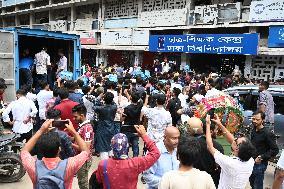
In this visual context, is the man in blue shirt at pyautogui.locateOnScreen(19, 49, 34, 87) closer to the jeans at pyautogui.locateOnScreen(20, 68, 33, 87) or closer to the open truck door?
the jeans at pyautogui.locateOnScreen(20, 68, 33, 87)

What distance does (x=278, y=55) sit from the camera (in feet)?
54.7

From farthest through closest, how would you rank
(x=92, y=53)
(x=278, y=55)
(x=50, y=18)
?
(x=50, y=18) → (x=92, y=53) → (x=278, y=55)

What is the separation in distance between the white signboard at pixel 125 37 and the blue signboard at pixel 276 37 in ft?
30.2

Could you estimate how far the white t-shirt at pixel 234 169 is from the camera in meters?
3.40

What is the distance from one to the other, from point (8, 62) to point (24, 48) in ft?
11.9

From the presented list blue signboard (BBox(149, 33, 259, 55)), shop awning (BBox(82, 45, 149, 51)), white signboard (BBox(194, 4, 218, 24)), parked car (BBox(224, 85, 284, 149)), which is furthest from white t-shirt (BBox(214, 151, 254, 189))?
shop awning (BBox(82, 45, 149, 51))

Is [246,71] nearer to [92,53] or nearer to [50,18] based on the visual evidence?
[92,53]

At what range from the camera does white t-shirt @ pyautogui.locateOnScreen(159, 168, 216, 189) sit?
103 inches

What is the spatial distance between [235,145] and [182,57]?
59.4 ft

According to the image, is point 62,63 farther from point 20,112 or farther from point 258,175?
point 258,175

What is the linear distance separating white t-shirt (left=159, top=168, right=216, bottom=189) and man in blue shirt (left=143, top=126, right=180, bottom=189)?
0.75 metres

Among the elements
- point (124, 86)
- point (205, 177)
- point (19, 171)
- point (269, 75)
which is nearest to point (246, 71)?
point (269, 75)

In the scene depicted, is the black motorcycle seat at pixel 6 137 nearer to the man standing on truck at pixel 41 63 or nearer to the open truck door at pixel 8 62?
the open truck door at pixel 8 62

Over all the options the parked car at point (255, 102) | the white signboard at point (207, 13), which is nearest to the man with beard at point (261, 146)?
the parked car at point (255, 102)
